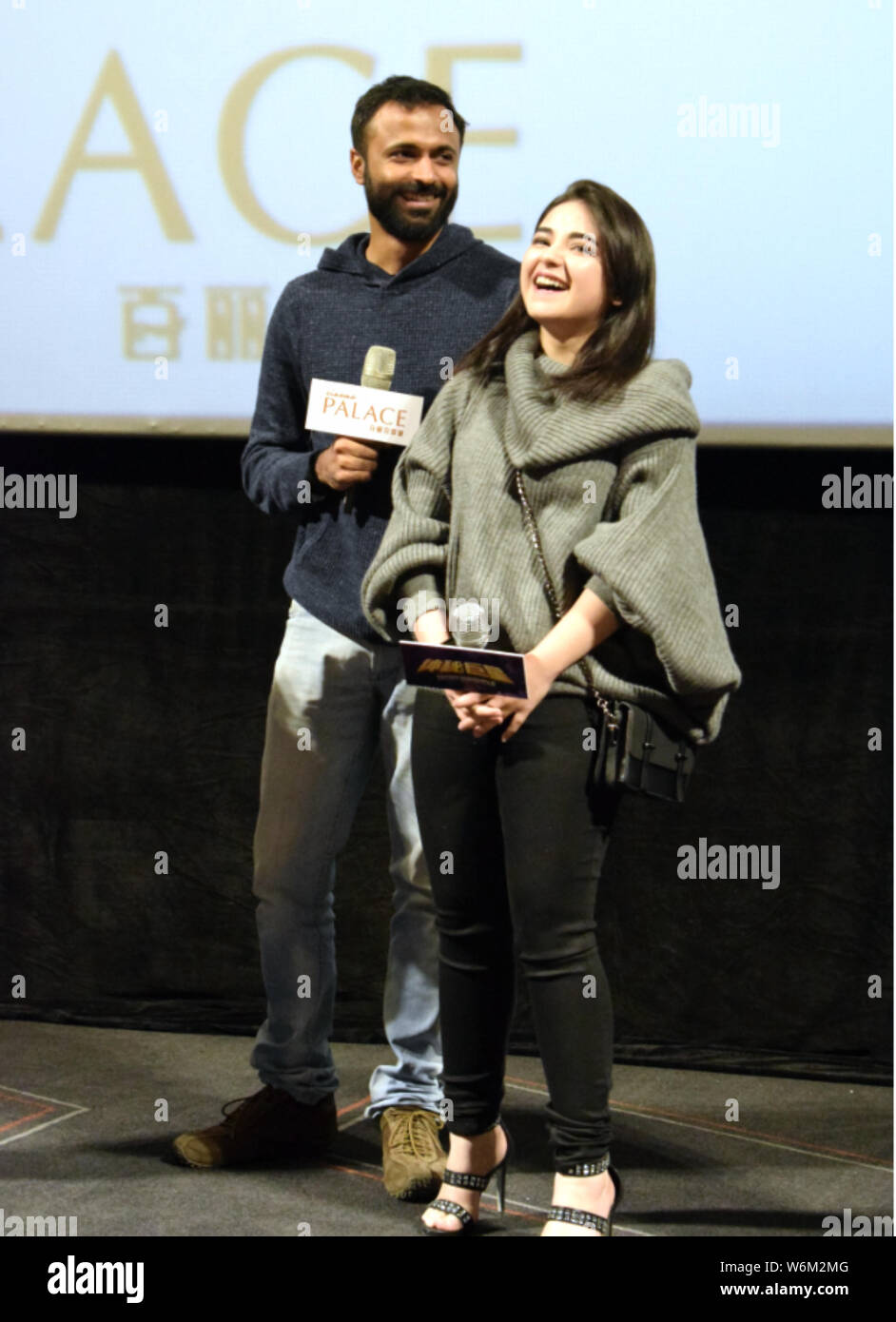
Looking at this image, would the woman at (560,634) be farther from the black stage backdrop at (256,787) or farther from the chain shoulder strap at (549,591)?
the black stage backdrop at (256,787)

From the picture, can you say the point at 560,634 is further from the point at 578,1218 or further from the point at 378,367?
the point at 578,1218

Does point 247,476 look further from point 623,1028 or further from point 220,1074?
point 623,1028

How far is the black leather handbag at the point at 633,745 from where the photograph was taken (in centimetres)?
198

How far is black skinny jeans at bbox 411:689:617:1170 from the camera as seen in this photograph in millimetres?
1991

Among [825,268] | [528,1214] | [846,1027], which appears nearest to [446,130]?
[825,268]

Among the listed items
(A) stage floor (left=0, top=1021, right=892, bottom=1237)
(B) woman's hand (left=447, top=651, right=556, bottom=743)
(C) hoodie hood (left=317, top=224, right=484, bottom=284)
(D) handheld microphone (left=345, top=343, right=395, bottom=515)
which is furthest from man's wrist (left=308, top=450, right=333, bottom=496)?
(A) stage floor (left=0, top=1021, right=892, bottom=1237)

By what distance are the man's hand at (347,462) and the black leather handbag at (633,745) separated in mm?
353

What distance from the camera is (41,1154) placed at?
101 inches

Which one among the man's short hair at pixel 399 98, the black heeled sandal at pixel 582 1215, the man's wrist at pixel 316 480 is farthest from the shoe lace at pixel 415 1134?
the man's short hair at pixel 399 98

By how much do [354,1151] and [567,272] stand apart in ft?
4.88

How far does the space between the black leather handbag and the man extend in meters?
0.47

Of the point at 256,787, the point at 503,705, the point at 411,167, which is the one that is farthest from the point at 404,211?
the point at 256,787

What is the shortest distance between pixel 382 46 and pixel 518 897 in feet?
5.85

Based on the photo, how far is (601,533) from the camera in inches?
77.5
